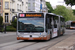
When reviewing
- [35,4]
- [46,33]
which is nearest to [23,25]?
[46,33]

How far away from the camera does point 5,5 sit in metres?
54.8

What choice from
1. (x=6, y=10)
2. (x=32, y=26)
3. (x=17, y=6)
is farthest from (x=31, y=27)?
(x=17, y=6)

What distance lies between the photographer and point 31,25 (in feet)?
61.8

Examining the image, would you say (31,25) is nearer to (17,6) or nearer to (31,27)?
(31,27)

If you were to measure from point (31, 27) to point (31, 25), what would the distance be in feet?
0.57

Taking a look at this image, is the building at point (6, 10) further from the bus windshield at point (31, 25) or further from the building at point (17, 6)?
the bus windshield at point (31, 25)

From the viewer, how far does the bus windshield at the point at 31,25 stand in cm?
1875

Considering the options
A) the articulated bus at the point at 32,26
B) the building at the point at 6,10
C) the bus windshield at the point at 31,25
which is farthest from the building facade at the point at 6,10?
the bus windshield at the point at 31,25

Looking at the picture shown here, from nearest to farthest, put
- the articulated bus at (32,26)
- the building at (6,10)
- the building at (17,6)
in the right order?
1. the articulated bus at (32,26)
2. the building at (6,10)
3. the building at (17,6)

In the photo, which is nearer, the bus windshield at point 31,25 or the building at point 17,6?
the bus windshield at point 31,25

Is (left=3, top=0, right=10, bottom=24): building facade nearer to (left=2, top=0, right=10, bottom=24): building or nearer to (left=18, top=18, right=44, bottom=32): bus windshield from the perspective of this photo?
(left=2, top=0, right=10, bottom=24): building

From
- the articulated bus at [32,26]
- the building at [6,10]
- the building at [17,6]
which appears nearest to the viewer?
the articulated bus at [32,26]

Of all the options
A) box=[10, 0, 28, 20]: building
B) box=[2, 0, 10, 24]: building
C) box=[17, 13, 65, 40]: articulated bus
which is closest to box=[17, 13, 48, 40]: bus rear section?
box=[17, 13, 65, 40]: articulated bus

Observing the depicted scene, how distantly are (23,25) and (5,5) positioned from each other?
120ft
